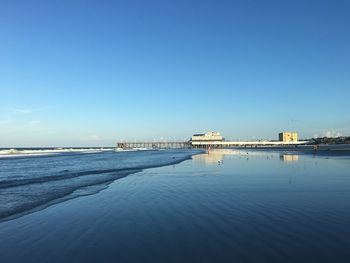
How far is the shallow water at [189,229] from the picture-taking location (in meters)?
9.53

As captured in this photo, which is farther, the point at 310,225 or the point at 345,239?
the point at 310,225

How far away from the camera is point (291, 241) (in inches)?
409

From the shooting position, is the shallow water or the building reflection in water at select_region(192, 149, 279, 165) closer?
the shallow water

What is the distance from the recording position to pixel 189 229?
1228cm

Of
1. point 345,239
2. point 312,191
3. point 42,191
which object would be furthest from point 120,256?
point 42,191

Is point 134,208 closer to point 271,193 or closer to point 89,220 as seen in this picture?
point 89,220

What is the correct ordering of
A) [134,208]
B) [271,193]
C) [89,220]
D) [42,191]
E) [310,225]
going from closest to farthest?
[310,225], [89,220], [134,208], [271,193], [42,191]

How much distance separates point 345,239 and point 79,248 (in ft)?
23.2

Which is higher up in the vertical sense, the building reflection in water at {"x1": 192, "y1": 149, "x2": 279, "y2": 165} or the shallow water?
the building reflection in water at {"x1": 192, "y1": 149, "x2": 279, "y2": 165}

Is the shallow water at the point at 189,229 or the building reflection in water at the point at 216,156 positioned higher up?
the building reflection in water at the point at 216,156

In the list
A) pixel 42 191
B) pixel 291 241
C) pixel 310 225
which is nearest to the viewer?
pixel 291 241

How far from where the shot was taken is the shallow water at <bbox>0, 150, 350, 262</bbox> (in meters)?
9.53

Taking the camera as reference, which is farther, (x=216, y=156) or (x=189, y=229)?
(x=216, y=156)

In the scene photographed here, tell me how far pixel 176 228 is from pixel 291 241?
3688mm
